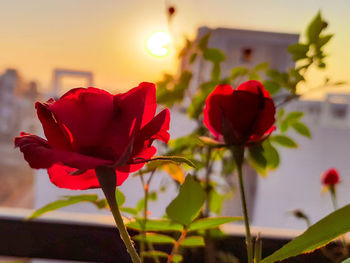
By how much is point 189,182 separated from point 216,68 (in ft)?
1.07

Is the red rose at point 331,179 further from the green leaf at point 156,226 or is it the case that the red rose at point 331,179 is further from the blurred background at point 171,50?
the green leaf at point 156,226

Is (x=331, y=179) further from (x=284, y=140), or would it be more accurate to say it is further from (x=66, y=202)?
(x=66, y=202)

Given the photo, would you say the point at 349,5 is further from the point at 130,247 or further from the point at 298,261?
the point at 130,247

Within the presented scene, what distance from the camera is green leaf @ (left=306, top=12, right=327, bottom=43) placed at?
0.29 metres

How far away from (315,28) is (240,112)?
14 centimetres

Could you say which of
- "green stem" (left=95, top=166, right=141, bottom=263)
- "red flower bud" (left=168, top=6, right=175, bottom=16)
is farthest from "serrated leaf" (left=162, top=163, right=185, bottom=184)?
"red flower bud" (left=168, top=6, right=175, bottom=16)

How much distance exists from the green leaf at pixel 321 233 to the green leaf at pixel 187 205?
0.20 ft

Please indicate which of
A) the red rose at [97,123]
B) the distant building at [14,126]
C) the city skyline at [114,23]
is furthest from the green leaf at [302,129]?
the distant building at [14,126]

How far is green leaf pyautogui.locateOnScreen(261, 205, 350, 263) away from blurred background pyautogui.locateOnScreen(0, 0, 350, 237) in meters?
0.24

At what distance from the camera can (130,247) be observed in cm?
13

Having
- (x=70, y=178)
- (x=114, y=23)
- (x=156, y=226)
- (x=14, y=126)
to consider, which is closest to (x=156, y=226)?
(x=156, y=226)

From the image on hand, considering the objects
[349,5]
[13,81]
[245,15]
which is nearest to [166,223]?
[349,5]

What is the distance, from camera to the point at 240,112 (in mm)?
200

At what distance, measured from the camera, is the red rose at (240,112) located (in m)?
0.20
